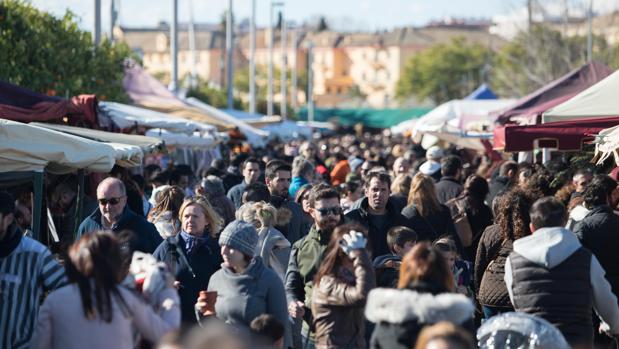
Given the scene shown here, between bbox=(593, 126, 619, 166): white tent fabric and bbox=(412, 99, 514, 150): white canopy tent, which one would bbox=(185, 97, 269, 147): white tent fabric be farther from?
bbox=(593, 126, 619, 166): white tent fabric

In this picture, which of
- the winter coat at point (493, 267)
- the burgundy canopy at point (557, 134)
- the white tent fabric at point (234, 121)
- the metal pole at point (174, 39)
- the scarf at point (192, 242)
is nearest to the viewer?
the scarf at point (192, 242)

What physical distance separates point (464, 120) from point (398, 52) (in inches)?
5686

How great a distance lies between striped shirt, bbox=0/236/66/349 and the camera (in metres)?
7.32

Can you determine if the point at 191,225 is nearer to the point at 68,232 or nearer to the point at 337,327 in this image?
the point at 337,327

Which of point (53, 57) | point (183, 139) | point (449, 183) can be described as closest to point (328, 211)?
point (449, 183)

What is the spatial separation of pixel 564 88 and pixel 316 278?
14.3m

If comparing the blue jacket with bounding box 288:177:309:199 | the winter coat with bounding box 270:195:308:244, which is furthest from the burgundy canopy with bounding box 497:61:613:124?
the winter coat with bounding box 270:195:308:244

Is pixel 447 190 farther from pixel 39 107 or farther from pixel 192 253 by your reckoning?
pixel 192 253

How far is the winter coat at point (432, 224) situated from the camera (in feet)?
36.2

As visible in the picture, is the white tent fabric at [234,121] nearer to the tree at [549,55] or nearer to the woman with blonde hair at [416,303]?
the woman with blonde hair at [416,303]

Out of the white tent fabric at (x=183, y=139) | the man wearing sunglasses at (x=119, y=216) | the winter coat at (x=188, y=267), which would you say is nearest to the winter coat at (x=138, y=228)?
the man wearing sunglasses at (x=119, y=216)

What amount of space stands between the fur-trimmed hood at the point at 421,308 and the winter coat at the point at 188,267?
2460 mm

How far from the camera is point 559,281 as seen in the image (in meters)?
7.55

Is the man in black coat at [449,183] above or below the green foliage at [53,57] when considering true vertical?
Result: below
